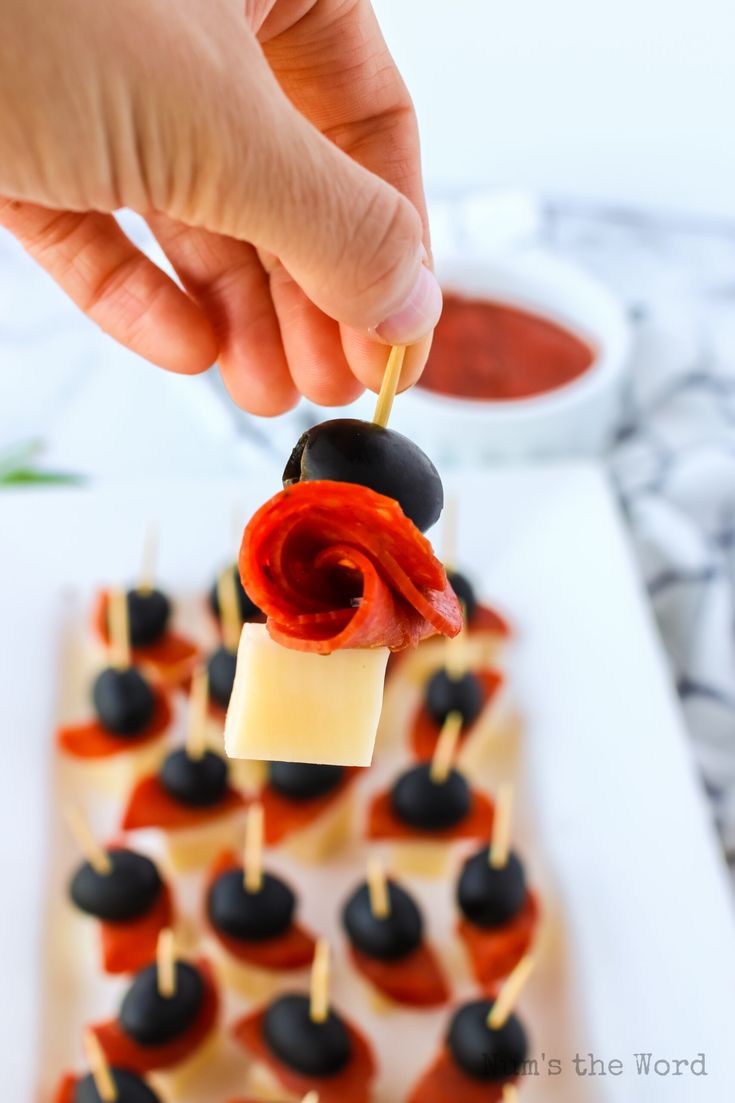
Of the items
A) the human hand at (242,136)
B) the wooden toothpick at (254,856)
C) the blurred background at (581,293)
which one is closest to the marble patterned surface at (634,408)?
the blurred background at (581,293)

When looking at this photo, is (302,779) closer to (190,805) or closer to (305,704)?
(190,805)

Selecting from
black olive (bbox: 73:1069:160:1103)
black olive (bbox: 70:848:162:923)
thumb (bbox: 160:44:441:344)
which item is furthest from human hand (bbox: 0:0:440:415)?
black olive (bbox: 73:1069:160:1103)

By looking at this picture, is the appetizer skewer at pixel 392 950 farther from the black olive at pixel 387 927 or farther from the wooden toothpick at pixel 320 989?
the wooden toothpick at pixel 320 989

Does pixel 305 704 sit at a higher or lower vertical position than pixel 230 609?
higher

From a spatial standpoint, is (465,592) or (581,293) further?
(581,293)

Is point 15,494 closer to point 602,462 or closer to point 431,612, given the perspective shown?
point 602,462

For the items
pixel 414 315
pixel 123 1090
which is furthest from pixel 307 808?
pixel 414 315
